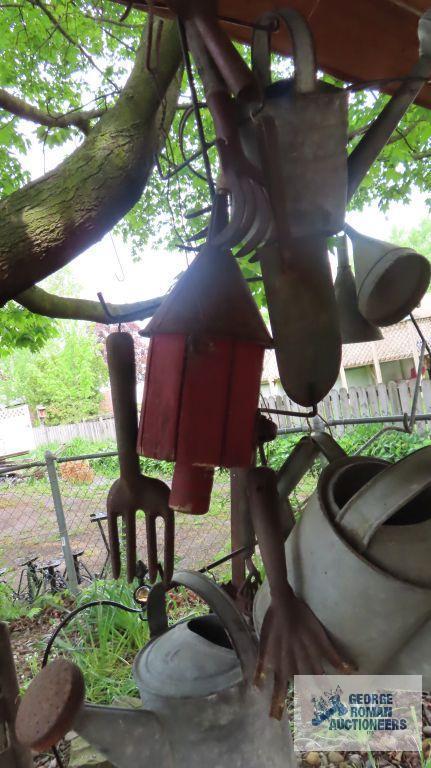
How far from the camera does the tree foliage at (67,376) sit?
14.9 meters

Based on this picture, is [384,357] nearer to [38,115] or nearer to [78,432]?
[78,432]

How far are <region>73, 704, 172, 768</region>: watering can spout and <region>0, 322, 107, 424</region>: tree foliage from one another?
1456 centimetres

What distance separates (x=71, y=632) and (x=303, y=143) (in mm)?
2892

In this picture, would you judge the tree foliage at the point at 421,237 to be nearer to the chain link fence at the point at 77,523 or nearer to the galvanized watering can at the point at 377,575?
the chain link fence at the point at 77,523

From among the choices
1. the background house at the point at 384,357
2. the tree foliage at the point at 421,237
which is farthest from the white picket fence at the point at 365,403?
the tree foliage at the point at 421,237

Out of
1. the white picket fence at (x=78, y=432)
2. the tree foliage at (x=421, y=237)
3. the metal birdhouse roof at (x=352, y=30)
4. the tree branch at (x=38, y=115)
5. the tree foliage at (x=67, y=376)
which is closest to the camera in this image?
the metal birdhouse roof at (x=352, y=30)

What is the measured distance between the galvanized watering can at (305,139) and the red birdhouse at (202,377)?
108 millimetres

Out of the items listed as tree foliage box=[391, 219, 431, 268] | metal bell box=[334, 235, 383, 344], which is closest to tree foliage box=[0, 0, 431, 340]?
metal bell box=[334, 235, 383, 344]

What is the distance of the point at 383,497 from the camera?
0.44 m

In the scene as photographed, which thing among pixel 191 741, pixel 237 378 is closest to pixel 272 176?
pixel 237 378

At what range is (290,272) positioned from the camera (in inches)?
25.2

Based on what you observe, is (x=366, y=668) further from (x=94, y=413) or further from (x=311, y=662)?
(x=94, y=413)

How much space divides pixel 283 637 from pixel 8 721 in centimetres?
70

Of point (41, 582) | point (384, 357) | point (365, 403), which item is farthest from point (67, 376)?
point (41, 582)
